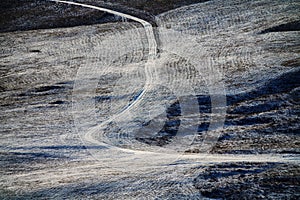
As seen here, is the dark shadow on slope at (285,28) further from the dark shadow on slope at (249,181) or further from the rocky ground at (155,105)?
the dark shadow on slope at (249,181)

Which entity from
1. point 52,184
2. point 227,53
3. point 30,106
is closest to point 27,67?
point 30,106

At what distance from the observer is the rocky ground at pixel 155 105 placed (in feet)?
56.6

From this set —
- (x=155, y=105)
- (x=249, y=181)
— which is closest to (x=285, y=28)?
(x=155, y=105)

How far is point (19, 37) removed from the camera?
204 feet

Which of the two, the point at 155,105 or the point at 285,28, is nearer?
the point at 155,105

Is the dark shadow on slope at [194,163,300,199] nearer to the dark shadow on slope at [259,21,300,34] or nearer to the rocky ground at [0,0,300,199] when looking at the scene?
the rocky ground at [0,0,300,199]

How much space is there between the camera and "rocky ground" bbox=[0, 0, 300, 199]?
17.2 m

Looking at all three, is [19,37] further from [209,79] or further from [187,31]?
[209,79]

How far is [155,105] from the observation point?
31.2 meters

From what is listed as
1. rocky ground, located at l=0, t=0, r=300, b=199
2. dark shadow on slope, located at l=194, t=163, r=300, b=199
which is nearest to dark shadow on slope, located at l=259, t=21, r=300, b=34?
rocky ground, located at l=0, t=0, r=300, b=199

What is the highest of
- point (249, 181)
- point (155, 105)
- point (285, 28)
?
point (285, 28)

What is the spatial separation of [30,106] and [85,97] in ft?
13.4

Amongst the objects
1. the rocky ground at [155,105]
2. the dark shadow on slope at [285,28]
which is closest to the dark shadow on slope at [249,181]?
the rocky ground at [155,105]

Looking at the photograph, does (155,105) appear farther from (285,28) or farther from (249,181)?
(285,28)
